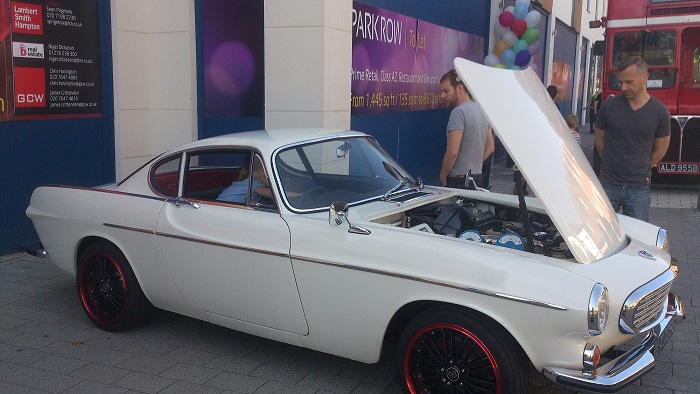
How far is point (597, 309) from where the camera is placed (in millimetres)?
3010

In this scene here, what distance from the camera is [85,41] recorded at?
7.27 metres

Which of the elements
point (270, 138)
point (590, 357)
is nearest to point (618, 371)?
point (590, 357)

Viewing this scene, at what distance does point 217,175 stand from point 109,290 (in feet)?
3.65

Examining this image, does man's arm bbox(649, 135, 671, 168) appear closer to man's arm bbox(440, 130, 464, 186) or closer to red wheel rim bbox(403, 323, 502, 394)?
man's arm bbox(440, 130, 464, 186)

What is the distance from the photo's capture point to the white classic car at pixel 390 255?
3174mm

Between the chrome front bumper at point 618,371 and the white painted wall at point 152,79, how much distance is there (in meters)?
5.99

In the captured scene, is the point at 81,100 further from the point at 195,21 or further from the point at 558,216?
the point at 558,216

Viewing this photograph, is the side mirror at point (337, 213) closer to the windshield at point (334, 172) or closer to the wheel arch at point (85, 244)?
the windshield at point (334, 172)

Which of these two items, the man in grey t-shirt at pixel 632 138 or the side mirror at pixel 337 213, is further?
the man in grey t-shirt at pixel 632 138

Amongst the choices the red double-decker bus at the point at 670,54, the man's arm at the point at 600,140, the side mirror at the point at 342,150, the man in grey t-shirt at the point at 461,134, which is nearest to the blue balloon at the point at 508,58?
the red double-decker bus at the point at 670,54

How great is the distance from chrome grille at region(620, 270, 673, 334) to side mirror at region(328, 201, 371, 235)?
52.5 inches

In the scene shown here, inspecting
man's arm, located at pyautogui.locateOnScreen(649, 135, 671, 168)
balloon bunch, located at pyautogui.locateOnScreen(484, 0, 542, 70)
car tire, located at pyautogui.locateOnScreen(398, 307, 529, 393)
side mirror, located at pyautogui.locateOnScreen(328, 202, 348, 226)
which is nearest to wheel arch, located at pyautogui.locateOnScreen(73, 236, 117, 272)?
side mirror, located at pyautogui.locateOnScreen(328, 202, 348, 226)

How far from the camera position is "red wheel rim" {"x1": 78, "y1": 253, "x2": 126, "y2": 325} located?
4.66 meters

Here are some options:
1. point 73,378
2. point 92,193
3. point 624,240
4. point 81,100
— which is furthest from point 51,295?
point 624,240
